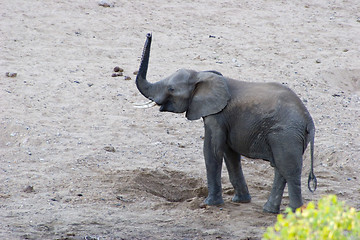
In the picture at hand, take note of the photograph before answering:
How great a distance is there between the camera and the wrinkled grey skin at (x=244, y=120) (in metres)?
6.34

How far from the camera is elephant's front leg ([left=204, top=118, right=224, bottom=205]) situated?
6613mm

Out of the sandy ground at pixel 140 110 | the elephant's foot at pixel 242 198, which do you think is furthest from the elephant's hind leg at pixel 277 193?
the elephant's foot at pixel 242 198

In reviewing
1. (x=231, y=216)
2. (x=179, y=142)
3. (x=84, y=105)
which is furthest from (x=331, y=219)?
(x=84, y=105)

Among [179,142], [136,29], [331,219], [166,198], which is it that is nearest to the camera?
[331,219]

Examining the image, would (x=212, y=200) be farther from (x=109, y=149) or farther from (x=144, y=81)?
(x=109, y=149)

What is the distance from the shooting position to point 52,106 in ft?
31.5

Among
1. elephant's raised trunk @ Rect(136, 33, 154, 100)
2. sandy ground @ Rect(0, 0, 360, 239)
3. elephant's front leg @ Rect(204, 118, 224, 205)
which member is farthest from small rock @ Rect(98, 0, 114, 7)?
elephant's front leg @ Rect(204, 118, 224, 205)

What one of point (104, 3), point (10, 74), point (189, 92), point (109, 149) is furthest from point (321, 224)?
point (104, 3)

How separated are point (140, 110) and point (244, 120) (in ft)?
11.5

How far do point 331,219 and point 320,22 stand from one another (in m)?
11.8

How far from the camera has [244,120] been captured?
6.51 meters

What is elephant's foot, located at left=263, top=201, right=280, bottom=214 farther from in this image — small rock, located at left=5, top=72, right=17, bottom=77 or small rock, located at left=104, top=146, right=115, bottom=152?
small rock, located at left=5, top=72, right=17, bottom=77

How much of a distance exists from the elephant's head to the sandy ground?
998 millimetres

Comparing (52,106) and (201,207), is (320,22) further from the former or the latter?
(201,207)
